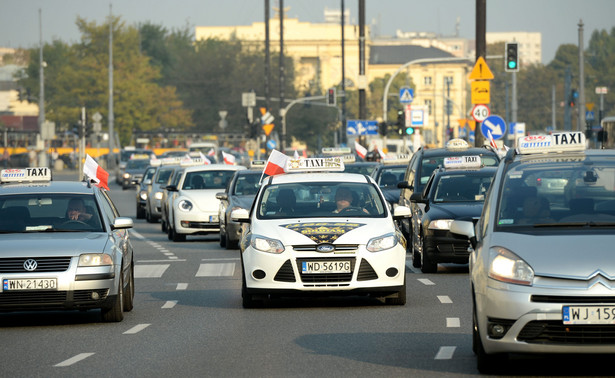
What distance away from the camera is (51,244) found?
44.6ft

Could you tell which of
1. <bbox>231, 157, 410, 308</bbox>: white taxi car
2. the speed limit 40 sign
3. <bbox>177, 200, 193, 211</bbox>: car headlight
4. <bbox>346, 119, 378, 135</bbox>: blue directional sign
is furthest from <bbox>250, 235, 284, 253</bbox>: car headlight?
<bbox>346, 119, 378, 135</bbox>: blue directional sign

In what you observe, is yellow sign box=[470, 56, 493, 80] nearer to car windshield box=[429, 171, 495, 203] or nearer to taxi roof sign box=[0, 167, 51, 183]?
car windshield box=[429, 171, 495, 203]

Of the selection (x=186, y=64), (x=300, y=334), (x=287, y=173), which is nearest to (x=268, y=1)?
(x=287, y=173)

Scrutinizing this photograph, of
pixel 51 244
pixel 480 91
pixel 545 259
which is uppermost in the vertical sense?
pixel 480 91

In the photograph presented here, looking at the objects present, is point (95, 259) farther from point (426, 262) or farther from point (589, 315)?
point (426, 262)

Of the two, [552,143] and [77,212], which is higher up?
[552,143]

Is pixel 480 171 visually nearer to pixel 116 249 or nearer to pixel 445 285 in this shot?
pixel 445 285

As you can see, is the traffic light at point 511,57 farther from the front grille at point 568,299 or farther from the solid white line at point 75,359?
the front grille at point 568,299

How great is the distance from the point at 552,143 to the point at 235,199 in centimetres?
1548

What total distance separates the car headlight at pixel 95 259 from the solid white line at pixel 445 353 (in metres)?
3.83

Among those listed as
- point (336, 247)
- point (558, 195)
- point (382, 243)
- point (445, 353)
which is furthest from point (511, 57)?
point (558, 195)

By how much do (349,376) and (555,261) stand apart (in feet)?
5.57

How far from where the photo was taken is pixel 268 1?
66500 millimetres

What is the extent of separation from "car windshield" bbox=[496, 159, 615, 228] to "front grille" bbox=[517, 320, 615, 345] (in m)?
1.07
